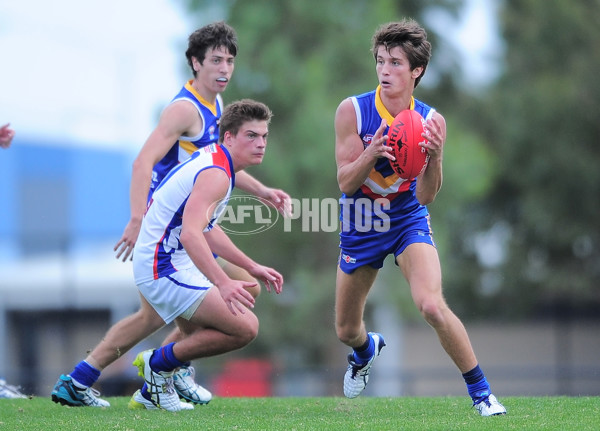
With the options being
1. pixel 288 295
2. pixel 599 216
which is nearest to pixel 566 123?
pixel 599 216

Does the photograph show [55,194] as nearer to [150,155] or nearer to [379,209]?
[150,155]

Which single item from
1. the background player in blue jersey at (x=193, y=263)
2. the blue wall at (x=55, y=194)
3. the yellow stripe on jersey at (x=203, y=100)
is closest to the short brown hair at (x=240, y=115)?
the background player in blue jersey at (x=193, y=263)

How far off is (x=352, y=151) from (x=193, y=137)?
1.51m

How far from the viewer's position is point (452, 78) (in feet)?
85.0

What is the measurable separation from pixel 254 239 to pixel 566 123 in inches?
366

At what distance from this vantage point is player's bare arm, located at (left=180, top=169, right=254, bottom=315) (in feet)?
17.8

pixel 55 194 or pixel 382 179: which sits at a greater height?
pixel 55 194

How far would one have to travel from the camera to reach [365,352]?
678cm

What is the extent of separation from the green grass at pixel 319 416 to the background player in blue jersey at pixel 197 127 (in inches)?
27.7

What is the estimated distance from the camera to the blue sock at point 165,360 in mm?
6176

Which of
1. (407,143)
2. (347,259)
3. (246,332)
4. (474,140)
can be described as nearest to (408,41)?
(407,143)

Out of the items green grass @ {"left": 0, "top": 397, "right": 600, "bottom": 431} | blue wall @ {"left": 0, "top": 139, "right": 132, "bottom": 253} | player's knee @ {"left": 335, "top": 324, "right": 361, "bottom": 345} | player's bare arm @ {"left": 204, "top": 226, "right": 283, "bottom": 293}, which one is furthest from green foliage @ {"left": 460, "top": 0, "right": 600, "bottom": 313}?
player's bare arm @ {"left": 204, "top": 226, "right": 283, "bottom": 293}

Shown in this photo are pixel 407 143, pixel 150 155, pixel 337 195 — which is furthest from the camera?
pixel 337 195

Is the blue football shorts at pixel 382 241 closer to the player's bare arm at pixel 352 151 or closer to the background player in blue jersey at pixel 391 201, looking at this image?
the background player in blue jersey at pixel 391 201
